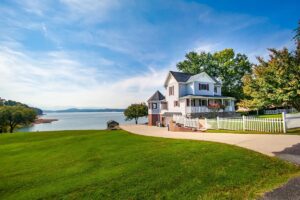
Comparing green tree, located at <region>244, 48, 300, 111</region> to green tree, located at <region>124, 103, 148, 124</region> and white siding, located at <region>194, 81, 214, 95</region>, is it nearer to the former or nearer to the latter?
white siding, located at <region>194, 81, 214, 95</region>

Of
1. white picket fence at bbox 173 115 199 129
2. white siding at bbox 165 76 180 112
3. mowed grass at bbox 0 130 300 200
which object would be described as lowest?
mowed grass at bbox 0 130 300 200

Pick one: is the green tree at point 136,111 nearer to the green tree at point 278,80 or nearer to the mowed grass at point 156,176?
the green tree at point 278,80

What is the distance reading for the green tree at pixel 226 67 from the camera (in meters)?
43.6

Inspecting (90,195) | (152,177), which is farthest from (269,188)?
(90,195)

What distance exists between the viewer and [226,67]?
44.3m

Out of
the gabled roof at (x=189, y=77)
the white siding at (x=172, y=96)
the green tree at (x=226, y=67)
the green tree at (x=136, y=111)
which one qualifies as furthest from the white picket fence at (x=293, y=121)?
the green tree at (x=136, y=111)

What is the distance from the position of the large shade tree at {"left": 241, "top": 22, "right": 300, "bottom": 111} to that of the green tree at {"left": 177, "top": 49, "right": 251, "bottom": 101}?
108 feet

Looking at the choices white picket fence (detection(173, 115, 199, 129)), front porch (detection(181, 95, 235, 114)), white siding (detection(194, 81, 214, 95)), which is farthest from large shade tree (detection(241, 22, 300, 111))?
white siding (detection(194, 81, 214, 95))

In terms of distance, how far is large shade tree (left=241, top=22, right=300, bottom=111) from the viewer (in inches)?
412

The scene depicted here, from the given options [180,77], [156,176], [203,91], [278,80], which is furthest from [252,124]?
[180,77]

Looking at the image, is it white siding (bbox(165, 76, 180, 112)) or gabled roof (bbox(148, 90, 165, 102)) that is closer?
white siding (bbox(165, 76, 180, 112))

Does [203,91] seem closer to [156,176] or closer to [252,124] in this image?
[252,124]

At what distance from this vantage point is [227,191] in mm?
5207

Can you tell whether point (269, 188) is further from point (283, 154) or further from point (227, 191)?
point (283, 154)
